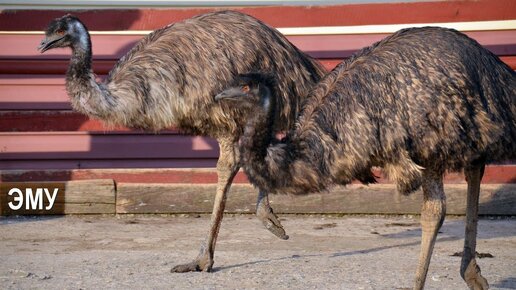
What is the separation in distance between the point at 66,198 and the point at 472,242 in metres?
4.22

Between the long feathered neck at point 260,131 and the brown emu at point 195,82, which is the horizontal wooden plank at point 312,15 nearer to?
the brown emu at point 195,82

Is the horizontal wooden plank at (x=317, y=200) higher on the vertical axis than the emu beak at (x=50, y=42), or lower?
lower

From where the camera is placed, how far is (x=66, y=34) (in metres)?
8.59

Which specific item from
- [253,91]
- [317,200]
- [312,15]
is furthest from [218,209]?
[312,15]

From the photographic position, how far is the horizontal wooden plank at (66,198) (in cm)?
1011

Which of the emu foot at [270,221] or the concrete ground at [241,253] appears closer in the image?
the concrete ground at [241,253]

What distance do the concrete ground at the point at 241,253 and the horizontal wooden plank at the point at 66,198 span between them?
12cm

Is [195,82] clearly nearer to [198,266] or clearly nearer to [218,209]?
[218,209]

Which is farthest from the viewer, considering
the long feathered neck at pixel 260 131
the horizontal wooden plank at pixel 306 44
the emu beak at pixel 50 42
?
the horizontal wooden plank at pixel 306 44

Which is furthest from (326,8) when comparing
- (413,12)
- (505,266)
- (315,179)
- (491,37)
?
(315,179)

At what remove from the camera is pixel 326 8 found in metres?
10.8

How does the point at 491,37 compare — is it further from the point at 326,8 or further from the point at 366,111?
the point at 366,111

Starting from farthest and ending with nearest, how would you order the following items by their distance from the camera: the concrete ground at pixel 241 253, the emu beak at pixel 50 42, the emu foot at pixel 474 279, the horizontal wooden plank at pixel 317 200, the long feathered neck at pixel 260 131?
1. the horizontal wooden plank at pixel 317 200
2. the emu beak at pixel 50 42
3. the concrete ground at pixel 241 253
4. the emu foot at pixel 474 279
5. the long feathered neck at pixel 260 131

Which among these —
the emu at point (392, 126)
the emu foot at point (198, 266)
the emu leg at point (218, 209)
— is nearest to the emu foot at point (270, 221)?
the emu leg at point (218, 209)
